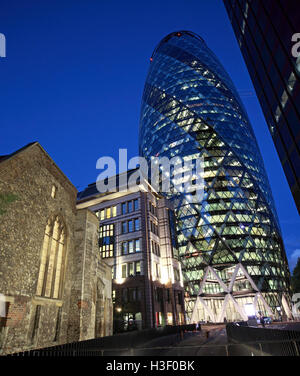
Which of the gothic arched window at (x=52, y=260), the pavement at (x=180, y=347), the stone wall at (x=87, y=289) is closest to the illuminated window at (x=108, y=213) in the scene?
the stone wall at (x=87, y=289)

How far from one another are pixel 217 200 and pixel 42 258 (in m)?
57.7

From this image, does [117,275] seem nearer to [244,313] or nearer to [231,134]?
[244,313]

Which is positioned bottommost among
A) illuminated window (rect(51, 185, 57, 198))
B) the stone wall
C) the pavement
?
the pavement

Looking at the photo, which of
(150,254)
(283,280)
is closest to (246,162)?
(283,280)

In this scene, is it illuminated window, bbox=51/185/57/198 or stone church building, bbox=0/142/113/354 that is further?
illuminated window, bbox=51/185/57/198

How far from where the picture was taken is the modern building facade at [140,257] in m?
34.2

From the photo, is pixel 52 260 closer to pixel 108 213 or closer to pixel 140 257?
pixel 140 257

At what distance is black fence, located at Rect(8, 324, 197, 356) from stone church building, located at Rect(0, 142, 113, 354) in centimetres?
264

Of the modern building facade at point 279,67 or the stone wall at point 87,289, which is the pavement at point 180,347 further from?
the modern building facade at point 279,67

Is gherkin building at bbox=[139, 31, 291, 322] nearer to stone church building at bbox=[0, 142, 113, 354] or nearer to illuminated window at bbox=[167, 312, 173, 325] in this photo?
illuminated window at bbox=[167, 312, 173, 325]

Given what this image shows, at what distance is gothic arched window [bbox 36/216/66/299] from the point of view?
14.3 metres

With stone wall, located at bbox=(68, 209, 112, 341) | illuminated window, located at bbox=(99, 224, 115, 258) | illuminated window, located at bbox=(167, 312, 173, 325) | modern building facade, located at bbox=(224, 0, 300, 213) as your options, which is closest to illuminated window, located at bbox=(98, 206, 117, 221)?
illuminated window, located at bbox=(99, 224, 115, 258)

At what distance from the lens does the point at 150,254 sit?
121 ft

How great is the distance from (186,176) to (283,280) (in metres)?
36.9
